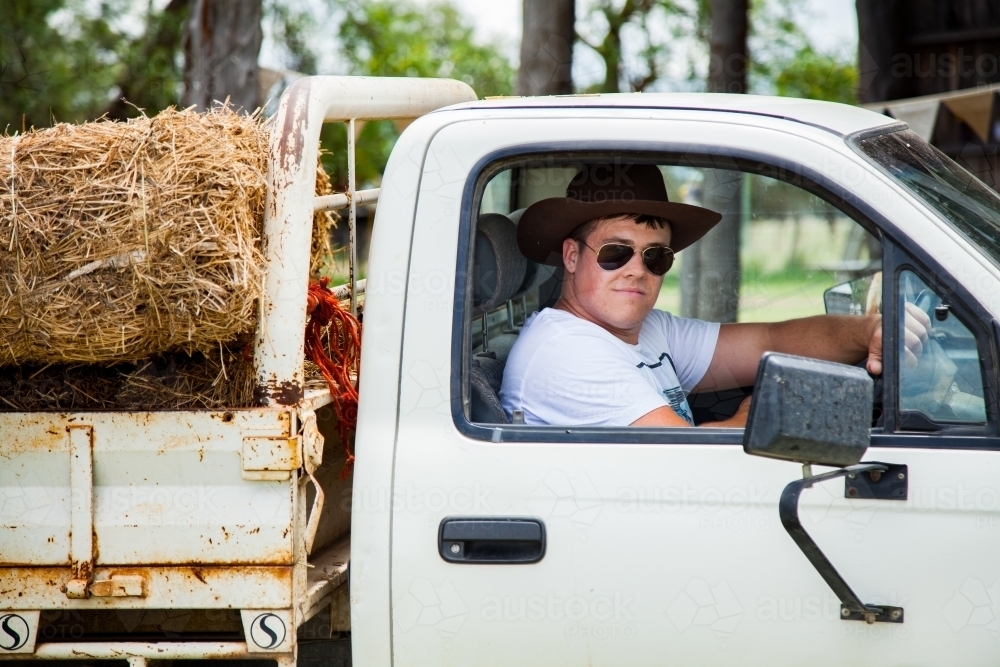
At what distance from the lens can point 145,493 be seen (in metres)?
2.06

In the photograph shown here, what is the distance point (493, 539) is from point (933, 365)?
985mm

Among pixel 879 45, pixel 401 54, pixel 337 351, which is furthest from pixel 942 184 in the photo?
pixel 401 54

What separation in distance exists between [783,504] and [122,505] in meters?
1.35

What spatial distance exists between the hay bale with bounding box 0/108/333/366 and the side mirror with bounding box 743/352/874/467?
1.04m

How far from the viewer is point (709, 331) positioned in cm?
299

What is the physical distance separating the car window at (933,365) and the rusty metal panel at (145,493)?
1.28 metres

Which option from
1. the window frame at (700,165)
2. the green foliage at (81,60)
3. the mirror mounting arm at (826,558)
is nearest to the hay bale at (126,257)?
the window frame at (700,165)

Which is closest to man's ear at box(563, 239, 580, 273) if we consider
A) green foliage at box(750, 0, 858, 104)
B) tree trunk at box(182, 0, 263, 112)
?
tree trunk at box(182, 0, 263, 112)

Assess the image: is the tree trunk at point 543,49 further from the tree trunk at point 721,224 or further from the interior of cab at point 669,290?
the interior of cab at point 669,290

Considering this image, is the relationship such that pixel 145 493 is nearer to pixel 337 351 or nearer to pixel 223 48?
pixel 337 351

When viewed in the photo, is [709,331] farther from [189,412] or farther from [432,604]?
[189,412]

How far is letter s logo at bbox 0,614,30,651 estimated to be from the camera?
208 centimetres

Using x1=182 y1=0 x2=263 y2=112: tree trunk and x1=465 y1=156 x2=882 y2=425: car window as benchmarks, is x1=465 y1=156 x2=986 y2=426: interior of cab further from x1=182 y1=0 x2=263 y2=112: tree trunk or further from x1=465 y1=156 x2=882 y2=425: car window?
x1=182 y1=0 x2=263 y2=112: tree trunk

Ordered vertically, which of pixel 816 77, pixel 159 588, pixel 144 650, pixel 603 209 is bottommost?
pixel 144 650
